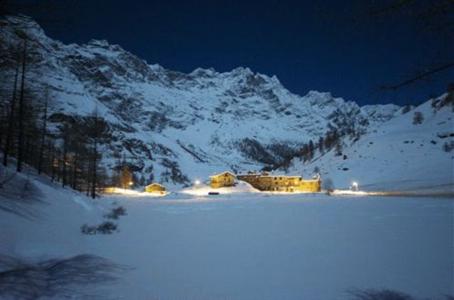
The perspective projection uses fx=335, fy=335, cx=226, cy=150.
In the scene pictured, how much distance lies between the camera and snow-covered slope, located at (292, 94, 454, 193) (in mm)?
82812

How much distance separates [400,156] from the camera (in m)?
104

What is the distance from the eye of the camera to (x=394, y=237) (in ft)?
39.3

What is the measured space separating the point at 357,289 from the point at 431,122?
135m

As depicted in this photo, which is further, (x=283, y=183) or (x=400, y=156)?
(x=400, y=156)

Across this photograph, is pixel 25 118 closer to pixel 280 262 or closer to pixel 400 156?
pixel 280 262

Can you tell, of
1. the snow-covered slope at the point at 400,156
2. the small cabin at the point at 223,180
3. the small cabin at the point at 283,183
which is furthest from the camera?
the small cabin at the point at 283,183

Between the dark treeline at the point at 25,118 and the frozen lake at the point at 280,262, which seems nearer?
the frozen lake at the point at 280,262

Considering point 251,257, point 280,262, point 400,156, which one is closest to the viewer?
point 280,262

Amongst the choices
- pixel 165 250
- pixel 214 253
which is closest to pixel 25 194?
pixel 165 250

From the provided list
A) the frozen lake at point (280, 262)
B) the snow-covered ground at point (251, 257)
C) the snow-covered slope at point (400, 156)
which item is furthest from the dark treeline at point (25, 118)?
the snow-covered slope at point (400, 156)

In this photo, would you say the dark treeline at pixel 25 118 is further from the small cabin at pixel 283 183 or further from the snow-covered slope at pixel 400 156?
the snow-covered slope at pixel 400 156

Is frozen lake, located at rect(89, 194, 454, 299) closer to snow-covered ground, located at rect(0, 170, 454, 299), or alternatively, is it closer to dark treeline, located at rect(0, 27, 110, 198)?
snow-covered ground, located at rect(0, 170, 454, 299)

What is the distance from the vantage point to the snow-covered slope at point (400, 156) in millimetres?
82812

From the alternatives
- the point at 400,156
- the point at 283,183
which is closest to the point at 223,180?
the point at 283,183
